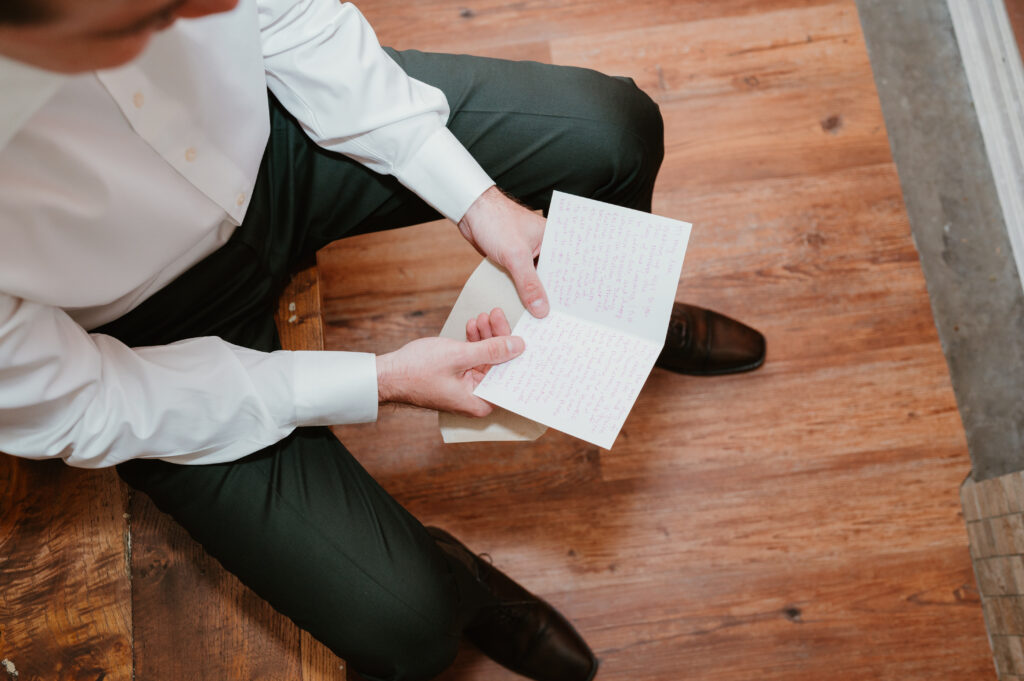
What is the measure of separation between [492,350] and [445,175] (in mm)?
223

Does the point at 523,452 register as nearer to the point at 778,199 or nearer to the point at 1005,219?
the point at 778,199

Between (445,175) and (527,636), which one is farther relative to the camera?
(527,636)

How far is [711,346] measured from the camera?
Answer: 1254 mm

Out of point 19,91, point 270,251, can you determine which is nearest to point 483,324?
point 270,251

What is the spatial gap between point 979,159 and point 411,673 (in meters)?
1.38

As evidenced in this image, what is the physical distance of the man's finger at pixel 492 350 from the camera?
85 centimetres

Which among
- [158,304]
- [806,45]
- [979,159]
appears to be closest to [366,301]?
[158,304]

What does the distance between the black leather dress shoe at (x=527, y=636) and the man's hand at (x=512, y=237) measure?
1.52 feet

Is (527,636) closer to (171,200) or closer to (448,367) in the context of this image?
(448,367)

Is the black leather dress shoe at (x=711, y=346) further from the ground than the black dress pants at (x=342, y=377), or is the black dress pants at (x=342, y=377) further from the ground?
the black dress pants at (x=342, y=377)

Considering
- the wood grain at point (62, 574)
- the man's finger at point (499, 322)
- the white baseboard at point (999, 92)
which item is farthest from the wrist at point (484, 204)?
the white baseboard at point (999, 92)

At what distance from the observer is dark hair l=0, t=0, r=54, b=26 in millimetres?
445

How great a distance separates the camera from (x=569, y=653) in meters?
1.19

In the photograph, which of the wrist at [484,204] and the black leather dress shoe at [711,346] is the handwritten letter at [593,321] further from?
the black leather dress shoe at [711,346]
